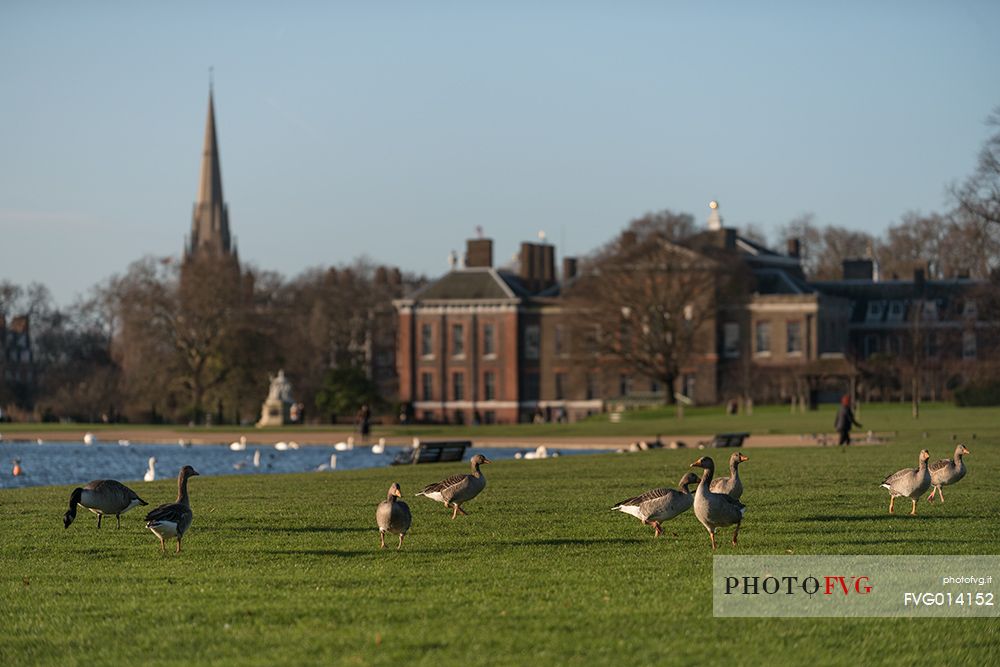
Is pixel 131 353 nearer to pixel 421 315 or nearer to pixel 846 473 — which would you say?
pixel 421 315

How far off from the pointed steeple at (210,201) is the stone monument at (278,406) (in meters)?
91.2

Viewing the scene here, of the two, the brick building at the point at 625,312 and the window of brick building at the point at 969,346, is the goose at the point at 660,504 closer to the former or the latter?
the brick building at the point at 625,312

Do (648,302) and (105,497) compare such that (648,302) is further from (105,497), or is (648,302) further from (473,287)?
(105,497)

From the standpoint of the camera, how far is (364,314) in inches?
5167

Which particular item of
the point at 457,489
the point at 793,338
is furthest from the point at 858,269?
the point at 457,489

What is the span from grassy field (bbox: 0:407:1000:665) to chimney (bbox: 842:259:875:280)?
3813 inches

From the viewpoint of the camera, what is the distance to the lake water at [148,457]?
172 ft

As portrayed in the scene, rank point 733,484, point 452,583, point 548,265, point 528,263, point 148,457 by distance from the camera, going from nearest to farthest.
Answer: point 452,583, point 733,484, point 148,457, point 528,263, point 548,265

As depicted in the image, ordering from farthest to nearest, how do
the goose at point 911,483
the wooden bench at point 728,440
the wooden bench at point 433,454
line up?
the wooden bench at point 728,440 → the wooden bench at point 433,454 → the goose at point 911,483

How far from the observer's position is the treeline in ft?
339

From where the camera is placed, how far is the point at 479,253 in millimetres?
115125

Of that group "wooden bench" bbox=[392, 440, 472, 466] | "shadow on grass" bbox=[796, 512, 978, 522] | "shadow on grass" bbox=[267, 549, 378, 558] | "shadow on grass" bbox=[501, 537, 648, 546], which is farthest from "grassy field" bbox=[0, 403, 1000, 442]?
"shadow on grass" bbox=[267, 549, 378, 558]

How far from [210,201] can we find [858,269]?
88315 millimetres

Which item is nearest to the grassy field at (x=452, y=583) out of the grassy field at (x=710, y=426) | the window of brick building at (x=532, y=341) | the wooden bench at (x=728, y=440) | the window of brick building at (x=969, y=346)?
the wooden bench at (x=728, y=440)
